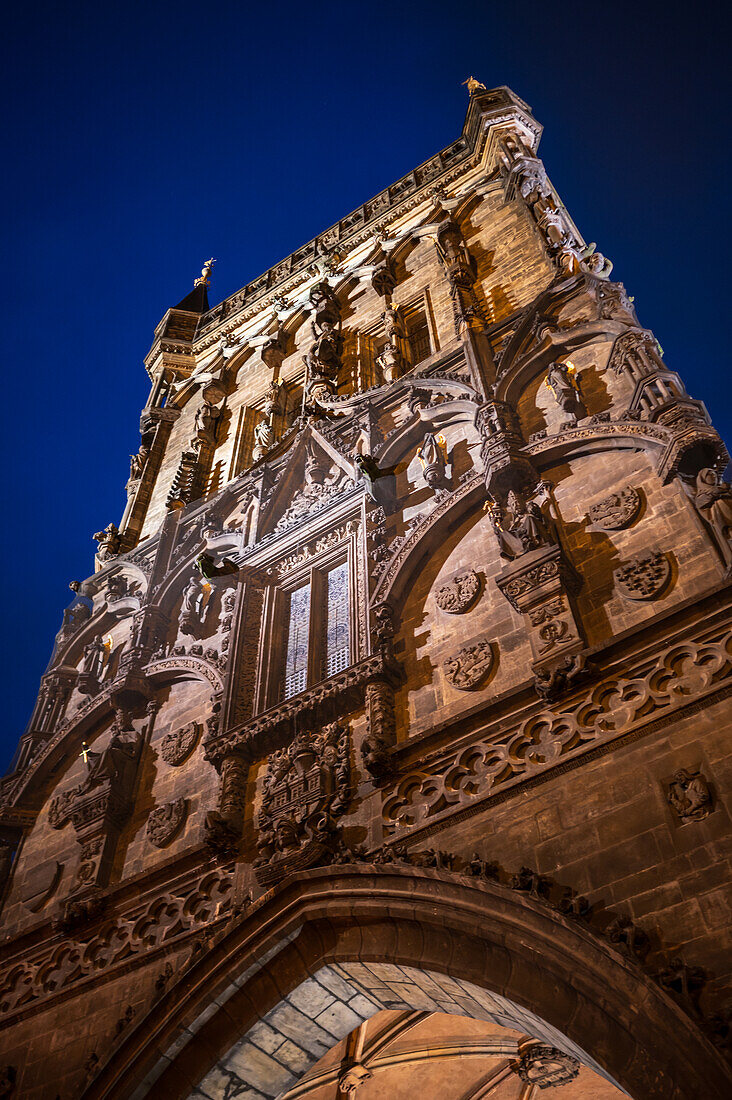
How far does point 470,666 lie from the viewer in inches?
406

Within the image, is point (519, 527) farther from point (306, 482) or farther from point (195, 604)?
point (195, 604)

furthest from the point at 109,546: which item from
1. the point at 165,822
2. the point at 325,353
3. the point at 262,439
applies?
the point at 165,822

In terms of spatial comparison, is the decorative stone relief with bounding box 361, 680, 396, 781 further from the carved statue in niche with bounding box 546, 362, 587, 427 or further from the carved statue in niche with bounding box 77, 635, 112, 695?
the carved statue in niche with bounding box 77, 635, 112, 695

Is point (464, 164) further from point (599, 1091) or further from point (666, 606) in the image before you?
point (599, 1091)

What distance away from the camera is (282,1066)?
9.45 meters

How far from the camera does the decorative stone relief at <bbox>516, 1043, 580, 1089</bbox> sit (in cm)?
1319

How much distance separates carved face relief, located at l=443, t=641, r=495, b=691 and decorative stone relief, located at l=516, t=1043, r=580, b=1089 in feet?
20.1

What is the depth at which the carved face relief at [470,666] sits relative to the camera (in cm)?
1014

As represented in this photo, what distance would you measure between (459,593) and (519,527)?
1.09 m

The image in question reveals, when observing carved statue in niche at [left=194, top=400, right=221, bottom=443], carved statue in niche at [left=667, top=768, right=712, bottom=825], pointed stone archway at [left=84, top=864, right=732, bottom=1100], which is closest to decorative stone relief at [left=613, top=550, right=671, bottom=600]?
carved statue in niche at [left=667, top=768, right=712, bottom=825]

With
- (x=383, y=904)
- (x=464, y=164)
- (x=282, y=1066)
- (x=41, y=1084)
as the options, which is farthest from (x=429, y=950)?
(x=464, y=164)

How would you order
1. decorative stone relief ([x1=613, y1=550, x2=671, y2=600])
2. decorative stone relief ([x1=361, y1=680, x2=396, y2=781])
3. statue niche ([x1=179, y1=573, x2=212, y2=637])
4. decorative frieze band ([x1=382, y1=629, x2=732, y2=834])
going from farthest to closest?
1. statue niche ([x1=179, y1=573, x2=212, y2=637])
2. decorative stone relief ([x1=361, y1=680, x2=396, y2=781])
3. decorative stone relief ([x1=613, y1=550, x2=671, y2=600])
4. decorative frieze band ([x1=382, y1=629, x2=732, y2=834])

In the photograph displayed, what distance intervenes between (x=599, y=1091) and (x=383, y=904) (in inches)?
315

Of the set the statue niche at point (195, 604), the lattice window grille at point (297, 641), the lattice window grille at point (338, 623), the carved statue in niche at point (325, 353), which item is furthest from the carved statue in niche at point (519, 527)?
the carved statue in niche at point (325, 353)
